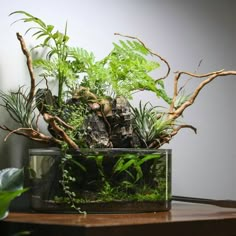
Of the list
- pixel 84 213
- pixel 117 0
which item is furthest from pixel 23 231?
pixel 117 0

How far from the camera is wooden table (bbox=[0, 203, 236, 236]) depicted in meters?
0.69

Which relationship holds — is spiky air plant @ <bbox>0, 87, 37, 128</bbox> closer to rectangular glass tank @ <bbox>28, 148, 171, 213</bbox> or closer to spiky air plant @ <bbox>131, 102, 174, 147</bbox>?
rectangular glass tank @ <bbox>28, 148, 171, 213</bbox>

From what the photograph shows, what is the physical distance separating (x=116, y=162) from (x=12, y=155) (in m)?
0.25

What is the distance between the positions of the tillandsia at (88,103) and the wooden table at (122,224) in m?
0.13

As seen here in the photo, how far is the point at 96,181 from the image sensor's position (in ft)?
2.83

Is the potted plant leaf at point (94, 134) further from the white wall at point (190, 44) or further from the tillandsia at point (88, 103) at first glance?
the white wall at point (190, 44)

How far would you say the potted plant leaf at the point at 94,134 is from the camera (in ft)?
2.83

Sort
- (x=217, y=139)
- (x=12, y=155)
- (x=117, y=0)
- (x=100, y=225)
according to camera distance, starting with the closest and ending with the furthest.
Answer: (x=100, y=225) < (x=12, y=155) < (x=117, y=0) < (x=217, y=139)

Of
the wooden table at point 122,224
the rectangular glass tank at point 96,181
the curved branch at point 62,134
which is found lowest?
the wooden table at point 122,224

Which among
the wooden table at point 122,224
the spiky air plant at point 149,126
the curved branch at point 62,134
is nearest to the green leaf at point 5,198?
the wooden table at point 122,224

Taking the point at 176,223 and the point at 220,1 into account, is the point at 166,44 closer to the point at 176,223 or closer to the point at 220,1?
the point at 220,1

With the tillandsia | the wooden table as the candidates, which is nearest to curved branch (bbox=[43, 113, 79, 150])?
the tillandsia

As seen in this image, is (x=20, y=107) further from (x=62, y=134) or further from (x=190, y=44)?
(x=190, y=44)

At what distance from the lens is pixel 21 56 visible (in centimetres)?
104
